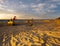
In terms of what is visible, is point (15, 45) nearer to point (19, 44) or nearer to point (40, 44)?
point (19, 44)

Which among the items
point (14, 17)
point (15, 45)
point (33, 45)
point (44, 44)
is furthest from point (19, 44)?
point (14, 17)

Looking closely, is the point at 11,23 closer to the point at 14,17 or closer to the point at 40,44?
the point at 14,17

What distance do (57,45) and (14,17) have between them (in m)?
26.8

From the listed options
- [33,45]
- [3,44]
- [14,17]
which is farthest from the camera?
[14,17]

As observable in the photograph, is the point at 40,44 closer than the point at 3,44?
Yes

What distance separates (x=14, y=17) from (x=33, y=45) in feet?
87.2

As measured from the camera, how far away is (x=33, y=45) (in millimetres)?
10523

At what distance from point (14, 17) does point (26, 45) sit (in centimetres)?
2646

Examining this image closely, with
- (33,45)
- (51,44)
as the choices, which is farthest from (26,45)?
(51,44)

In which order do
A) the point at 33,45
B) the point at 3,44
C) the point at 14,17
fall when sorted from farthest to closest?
1. the point at 14,17
2. the point at 3,44
3. the point at 33,45

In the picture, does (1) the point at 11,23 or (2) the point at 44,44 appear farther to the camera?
(1) the point at 11,23

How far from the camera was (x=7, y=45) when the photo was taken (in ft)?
36.2

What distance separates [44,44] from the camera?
1084 cm

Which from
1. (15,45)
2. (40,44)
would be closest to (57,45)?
(40,44)
